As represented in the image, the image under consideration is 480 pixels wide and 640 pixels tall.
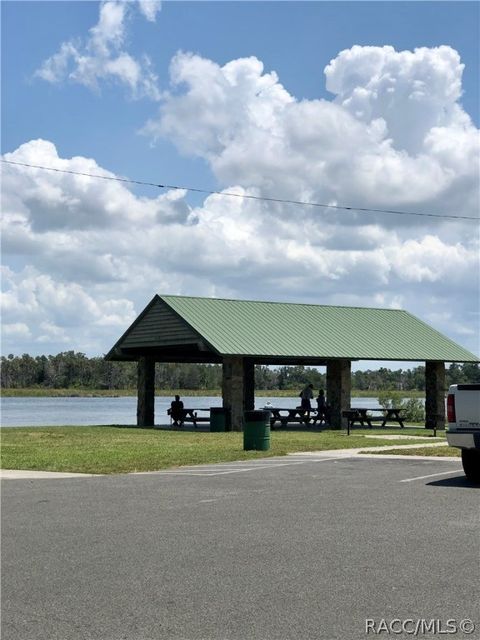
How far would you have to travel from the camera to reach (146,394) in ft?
130

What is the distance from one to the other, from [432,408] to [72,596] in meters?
34.6

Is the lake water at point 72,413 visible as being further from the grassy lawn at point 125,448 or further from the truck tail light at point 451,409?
the truck tail light at point 451,409

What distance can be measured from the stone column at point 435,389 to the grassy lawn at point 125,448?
38.8 ft

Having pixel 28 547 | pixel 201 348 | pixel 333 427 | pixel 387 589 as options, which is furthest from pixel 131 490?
pixel 333 427

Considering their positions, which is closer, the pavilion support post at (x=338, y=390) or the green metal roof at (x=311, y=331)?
the green metal roof at (x=311, y=331)

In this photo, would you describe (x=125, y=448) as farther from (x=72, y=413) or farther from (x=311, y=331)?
(x=72, y=413)

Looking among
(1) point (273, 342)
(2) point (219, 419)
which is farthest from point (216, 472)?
(1) point (273, 342)

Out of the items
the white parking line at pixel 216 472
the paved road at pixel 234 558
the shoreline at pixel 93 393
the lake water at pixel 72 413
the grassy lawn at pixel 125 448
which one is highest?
the shoreline at pixel 93 393

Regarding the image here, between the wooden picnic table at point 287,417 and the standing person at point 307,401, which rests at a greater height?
the standing person at point 307,401

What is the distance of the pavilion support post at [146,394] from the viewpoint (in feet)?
129

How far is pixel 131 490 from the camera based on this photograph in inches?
562

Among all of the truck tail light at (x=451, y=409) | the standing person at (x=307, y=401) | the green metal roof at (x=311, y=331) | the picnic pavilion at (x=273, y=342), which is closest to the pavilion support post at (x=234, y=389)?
the picnic pavilion at (x=273, y=342)

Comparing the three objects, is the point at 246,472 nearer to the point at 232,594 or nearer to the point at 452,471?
the point at 452,471

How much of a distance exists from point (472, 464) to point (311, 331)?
2251 cm
